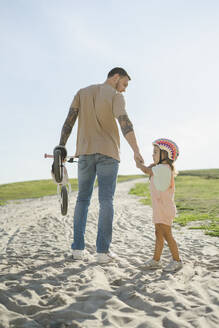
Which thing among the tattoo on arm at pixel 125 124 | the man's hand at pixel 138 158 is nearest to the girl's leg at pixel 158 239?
the man's hand at pixel 138 158

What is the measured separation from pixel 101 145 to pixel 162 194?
47.0 inches

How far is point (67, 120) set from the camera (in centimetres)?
531

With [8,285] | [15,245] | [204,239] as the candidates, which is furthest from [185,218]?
[8,285]

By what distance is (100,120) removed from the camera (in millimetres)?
4953

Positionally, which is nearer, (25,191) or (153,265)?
(153,265)

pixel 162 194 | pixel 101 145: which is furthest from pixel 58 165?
pixel 162 194

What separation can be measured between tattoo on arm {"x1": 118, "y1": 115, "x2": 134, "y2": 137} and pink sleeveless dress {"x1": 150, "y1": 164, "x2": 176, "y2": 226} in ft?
2.59

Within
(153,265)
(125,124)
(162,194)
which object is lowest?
(153,265)

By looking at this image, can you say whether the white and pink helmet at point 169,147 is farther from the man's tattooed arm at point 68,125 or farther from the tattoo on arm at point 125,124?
the man's tattooed arm at point 68,125

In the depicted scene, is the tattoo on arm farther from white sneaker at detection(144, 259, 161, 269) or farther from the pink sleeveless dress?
white sneaker at detection(144, 259, 161, 269)

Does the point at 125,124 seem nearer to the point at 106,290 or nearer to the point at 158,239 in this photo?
the point at 158,239

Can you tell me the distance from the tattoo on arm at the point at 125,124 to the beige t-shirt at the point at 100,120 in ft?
0.26

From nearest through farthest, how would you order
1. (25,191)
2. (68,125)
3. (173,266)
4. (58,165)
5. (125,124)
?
(173,266) → (125,124) → (58,165) → (68,125) → (25,191)

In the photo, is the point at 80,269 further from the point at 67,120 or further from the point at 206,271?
the point at 67,120
